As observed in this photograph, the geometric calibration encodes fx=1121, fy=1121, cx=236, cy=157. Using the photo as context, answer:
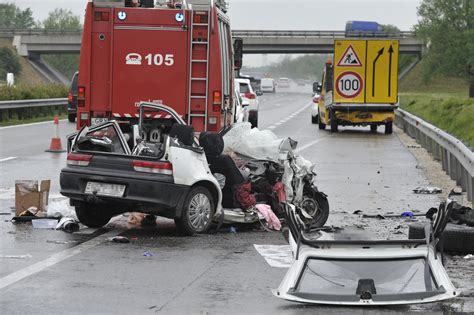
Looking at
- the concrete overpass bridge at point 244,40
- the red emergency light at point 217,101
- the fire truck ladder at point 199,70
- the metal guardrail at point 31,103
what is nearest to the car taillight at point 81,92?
the fire truck ladder at point 199,70

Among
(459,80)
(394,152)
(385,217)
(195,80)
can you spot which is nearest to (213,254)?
(385,217)

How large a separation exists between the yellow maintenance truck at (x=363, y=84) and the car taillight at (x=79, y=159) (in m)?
25.8

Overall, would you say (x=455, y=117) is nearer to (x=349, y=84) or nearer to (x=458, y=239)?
(x=349, y=84)

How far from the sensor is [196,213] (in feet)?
39.5

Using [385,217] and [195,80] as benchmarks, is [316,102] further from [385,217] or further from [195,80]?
[385,217]

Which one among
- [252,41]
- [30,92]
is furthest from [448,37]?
[30,92]

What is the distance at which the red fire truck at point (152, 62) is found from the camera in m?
18.5

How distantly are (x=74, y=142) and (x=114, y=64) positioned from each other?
21.4 ft

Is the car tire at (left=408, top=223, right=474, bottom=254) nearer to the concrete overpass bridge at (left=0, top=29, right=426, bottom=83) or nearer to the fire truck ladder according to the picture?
the fire truck ladder

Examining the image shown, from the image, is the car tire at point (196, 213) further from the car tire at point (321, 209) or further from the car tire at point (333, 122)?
the car tire at point (333, 122)

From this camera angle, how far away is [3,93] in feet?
136

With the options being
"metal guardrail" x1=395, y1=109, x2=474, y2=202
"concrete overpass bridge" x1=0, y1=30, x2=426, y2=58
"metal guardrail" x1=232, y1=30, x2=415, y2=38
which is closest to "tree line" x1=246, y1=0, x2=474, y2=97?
"metal guardrail" x1=232, y1=30, x2=415, y2=38

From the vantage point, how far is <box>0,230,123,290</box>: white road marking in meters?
9.16

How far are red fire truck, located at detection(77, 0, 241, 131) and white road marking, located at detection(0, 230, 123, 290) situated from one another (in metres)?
6.65
